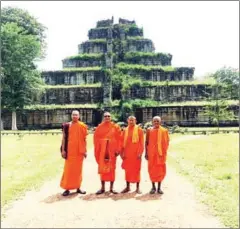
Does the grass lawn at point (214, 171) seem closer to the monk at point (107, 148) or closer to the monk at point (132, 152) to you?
the monk at point (132, 152)

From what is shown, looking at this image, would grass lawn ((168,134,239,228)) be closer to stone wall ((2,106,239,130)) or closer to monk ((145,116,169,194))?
monk ((145,116,169,194))

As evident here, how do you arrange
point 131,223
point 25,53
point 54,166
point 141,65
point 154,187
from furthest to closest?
point 141,65, point 25,53, point 54,166, point 154,187, point 131,223

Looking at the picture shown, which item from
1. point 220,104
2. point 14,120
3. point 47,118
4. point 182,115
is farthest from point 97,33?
point 220,104

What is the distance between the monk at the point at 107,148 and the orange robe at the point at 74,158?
1.08 feet

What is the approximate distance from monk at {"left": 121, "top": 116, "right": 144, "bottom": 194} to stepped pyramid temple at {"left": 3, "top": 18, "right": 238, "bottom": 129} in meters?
27.8

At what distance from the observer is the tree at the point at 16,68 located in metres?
36.8

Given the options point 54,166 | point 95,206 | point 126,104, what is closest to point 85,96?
point 126,104

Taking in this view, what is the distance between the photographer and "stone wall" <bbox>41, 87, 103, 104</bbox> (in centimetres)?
4169

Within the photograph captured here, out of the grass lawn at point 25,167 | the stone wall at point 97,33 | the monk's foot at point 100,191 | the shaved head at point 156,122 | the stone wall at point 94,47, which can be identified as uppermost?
the stone wall at point 97,33

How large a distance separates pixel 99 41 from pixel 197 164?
33.1m

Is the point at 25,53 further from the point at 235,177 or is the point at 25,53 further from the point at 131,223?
the point at 131,223

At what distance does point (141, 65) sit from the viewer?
44.7 metres

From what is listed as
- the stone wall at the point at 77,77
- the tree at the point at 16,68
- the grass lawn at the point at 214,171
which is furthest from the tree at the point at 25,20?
the grass lawn at the point at 214,171

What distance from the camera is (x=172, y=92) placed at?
41719 mm
